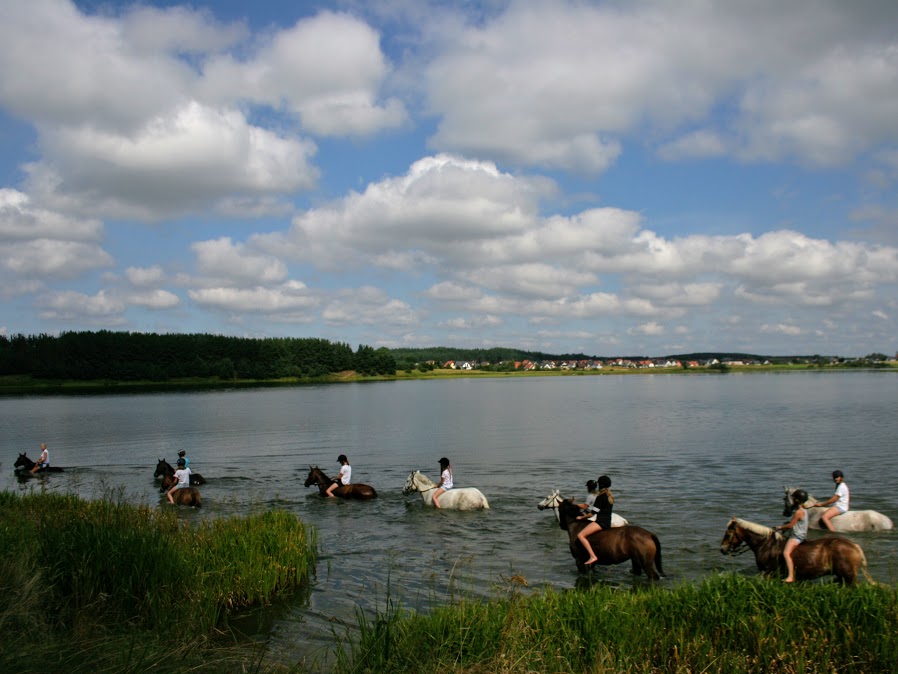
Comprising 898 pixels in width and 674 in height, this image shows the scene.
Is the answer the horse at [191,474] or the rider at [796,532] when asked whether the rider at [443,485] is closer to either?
the rider at [796,532]

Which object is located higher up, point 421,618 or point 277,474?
point 421,618

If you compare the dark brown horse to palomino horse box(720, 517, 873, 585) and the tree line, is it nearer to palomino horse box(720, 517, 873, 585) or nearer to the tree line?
palomino horse box(720, 517, 873, 585)

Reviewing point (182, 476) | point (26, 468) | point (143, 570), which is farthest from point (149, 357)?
point (143, 570)

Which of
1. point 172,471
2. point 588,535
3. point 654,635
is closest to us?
point 654,635

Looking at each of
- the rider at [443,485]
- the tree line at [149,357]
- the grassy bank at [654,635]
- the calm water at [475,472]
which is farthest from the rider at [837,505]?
the tree line at [149,357]

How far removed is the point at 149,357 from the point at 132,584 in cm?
16889

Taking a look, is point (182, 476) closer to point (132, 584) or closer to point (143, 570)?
point (143, 570)

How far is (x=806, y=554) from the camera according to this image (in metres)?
12.0

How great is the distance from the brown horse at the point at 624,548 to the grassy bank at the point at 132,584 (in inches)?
238

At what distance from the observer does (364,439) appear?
1948 inches

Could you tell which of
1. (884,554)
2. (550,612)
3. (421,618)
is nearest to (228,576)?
(421,618)

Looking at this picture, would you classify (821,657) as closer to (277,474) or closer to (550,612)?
(550,612)

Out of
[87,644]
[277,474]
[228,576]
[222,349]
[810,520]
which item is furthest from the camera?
[222,349]

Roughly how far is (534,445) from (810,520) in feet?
84.4
